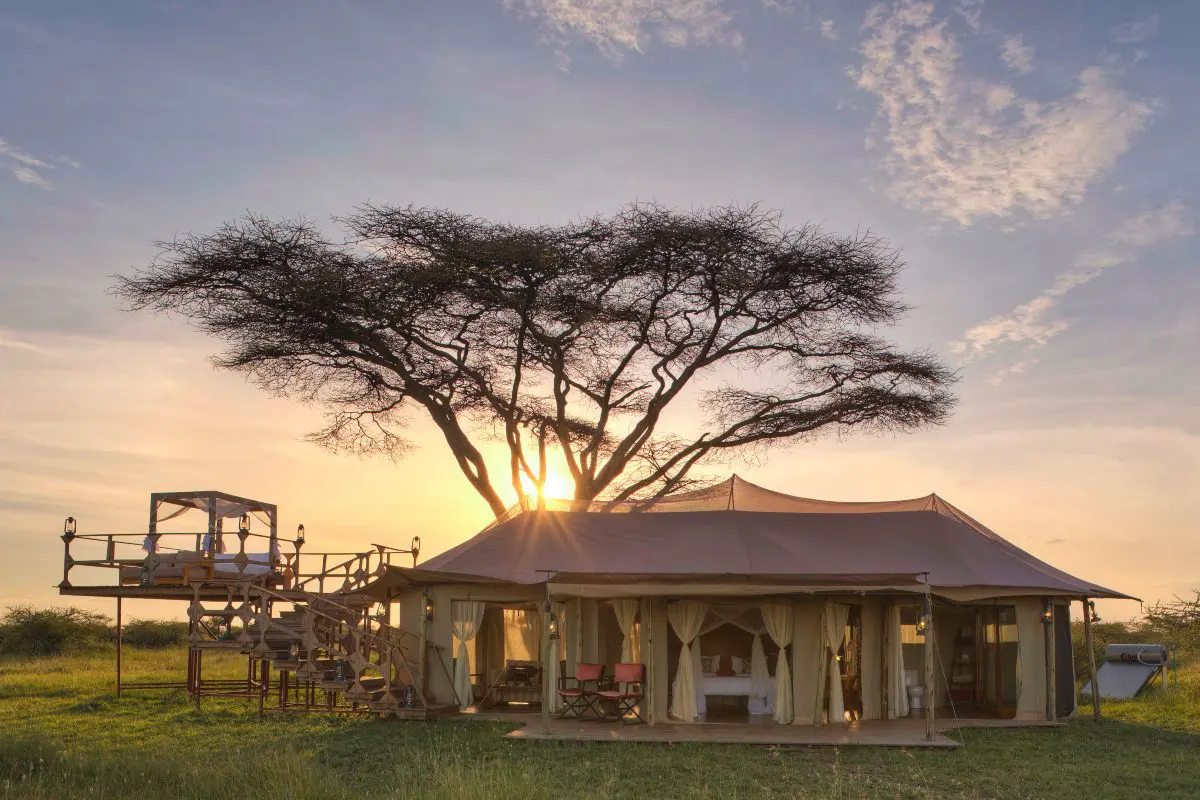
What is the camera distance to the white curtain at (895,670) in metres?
19.4

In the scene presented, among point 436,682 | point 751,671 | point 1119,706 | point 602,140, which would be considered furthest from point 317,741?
point 1119,706

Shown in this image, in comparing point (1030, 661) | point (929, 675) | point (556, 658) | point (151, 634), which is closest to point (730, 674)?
point (556, 658)

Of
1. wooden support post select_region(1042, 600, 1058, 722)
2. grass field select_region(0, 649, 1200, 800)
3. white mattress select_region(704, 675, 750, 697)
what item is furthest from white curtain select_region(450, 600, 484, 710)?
wooden support post select_region(1042, 600, 1058, 722)

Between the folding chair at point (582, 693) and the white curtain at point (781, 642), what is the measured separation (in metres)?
2.65

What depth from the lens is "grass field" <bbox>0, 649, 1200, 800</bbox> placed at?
10977 millimetres

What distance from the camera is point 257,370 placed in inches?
1077

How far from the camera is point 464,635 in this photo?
797 inches

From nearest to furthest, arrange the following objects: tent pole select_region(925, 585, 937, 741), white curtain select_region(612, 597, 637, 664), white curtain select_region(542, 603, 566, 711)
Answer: tent pole select_region(925, 585, 937, 741)
white curtain select_region(612, 597, 637, 664)
white curtain select_region(542, 603, 566, 711)

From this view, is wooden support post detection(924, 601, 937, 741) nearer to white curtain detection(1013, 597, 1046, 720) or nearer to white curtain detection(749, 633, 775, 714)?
white curtain detection(749, 633, 775, 714)

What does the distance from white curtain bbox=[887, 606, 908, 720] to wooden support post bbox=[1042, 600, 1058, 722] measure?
2224 mm

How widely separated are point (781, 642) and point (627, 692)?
2.40 meters

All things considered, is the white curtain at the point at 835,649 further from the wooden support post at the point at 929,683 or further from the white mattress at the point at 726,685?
the wooden support post at the point at 929,683

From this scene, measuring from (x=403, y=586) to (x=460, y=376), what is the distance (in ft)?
25.5

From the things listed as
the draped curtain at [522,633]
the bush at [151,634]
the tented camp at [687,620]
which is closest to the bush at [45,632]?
the bush at [151,634]
